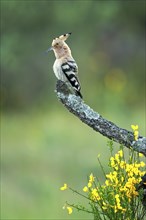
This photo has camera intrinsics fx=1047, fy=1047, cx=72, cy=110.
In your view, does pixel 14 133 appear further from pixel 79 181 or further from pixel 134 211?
pixel 134 211

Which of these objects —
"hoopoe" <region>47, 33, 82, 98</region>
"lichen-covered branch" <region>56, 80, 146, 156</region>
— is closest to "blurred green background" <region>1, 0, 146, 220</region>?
"hoopoe" <region>47, 33, 82, 98</region>

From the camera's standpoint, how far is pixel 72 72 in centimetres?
655

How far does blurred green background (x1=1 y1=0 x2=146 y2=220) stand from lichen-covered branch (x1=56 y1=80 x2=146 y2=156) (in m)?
6.98

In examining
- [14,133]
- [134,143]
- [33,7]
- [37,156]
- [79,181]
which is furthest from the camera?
[33,7]

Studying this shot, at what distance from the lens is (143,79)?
59.4 ft

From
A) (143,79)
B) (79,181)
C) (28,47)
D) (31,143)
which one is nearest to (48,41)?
(28,47)

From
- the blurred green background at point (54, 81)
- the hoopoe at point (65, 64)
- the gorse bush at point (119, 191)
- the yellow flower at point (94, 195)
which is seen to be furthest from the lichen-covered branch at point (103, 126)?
the blurred green background at point (54, 81)

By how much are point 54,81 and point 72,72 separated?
36.7 feet

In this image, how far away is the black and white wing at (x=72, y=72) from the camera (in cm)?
646

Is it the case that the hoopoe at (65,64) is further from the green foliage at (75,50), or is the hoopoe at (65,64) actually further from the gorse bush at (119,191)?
the green foliage at (75,50)

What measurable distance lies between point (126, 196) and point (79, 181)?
22.4 ft

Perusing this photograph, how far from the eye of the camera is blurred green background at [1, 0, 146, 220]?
13.7 meters

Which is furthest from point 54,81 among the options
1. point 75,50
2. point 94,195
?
point 94,195

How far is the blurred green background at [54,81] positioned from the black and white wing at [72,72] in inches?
239
